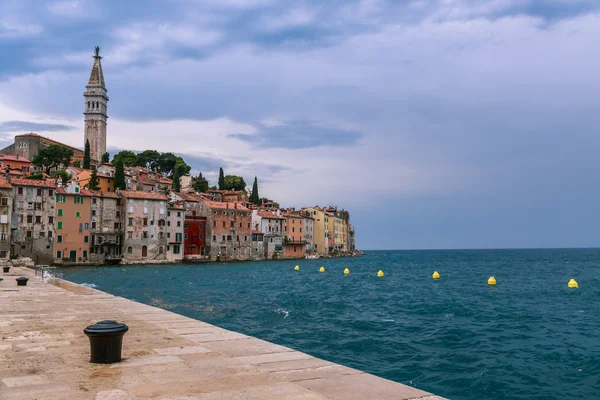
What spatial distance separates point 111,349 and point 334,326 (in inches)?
598

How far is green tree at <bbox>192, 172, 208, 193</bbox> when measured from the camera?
115m

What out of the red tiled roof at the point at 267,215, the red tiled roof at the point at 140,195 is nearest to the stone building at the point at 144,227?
the red tiled roof at the point at 140,195

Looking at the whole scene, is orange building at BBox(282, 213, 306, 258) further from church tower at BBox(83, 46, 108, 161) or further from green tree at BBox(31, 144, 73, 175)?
Result: church tower at BBox(83, 46, 108, 161)

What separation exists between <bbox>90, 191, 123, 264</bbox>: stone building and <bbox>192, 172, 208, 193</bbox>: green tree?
3784 centimetres

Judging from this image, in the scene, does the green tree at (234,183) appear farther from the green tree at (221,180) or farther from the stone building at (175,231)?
the stone building at (175,231)

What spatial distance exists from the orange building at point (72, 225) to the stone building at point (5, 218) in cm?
827

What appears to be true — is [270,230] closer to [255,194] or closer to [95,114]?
[255,194]

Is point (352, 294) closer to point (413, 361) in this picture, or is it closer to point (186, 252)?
point (413, 361)

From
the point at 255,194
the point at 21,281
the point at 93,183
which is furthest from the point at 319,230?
the point at 21,281

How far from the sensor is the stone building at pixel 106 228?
7319 cm

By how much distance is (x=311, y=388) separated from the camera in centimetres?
586

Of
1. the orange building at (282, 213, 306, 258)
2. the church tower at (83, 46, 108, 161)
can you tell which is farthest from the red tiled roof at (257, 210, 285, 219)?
the church tower at (83, 46, 108, 161)

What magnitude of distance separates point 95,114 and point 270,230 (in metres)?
60.1

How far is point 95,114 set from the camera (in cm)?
12700
